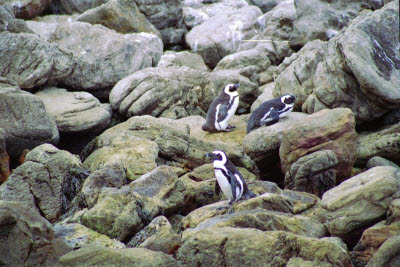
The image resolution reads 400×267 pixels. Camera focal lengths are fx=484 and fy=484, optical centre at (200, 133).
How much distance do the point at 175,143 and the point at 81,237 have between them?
133 inches

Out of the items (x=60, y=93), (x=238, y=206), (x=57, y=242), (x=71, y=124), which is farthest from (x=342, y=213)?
(x=60, y=93)

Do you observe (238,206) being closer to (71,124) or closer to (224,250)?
(224,250)

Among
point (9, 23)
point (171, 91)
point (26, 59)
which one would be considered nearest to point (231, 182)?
point (171, 91)

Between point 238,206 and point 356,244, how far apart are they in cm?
147

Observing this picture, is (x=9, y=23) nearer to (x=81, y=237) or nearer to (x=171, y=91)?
(x=171, y=91)

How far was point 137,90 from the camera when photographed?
11109 millimetres

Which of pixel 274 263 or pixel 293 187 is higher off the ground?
pixel 274 263

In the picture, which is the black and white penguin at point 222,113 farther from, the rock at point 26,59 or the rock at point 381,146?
the rock at point 26,59

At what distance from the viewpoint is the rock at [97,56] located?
38.9 feet

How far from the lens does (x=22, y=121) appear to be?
28.5ft

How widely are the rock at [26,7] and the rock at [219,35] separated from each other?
189 inches

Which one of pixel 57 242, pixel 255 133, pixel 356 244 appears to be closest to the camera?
pixel 57 242

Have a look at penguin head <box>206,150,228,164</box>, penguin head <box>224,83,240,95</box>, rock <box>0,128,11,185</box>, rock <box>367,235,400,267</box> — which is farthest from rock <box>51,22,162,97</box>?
rock <box>367,235,400,267</box>

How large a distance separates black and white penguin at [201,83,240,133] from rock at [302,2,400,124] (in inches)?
62.3
